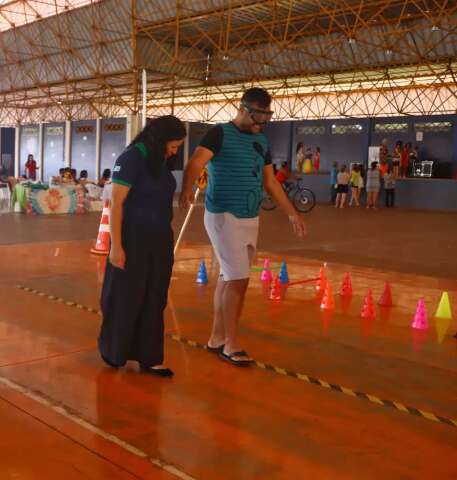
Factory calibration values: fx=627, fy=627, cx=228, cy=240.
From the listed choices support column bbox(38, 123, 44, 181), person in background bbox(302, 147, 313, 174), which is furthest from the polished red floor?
support column bbox(38, 123, 44, 181)

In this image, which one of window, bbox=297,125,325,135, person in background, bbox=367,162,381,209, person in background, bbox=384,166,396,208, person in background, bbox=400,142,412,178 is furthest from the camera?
window, bbox=297,125,325,135

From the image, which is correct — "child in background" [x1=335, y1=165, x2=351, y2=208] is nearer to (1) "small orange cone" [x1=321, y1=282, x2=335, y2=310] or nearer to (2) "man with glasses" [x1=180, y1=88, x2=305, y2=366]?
(1) "small orange cone" [x1=321, y1=282, x2=335, y2=310]

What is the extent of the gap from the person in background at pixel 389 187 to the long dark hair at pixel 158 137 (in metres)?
20.3

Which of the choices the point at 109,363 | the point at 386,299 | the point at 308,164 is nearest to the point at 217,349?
the point at 109,363

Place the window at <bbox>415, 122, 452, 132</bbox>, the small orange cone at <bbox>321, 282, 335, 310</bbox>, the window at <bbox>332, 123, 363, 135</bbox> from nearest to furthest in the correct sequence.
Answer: the small orange cone at <bbox>321, 282, 335, 310</bbox>, the window at <bbox>415, 122, 452, 132</bbox>, the window at <bbox>332, 123, 363, 135</bbox>

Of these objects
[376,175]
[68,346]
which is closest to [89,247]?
[68,346]

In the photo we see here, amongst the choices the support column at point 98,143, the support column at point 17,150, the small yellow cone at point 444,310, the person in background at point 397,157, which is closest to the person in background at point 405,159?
the person in background at point 397,157

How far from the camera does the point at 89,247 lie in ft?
31.0

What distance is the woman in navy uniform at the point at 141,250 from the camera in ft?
11.2

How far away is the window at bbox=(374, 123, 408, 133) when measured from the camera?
2517cm

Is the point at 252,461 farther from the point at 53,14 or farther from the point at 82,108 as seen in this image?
the point at 82,108

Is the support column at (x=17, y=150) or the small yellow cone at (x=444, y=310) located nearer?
the small yellow cone at (x=444, y=310)

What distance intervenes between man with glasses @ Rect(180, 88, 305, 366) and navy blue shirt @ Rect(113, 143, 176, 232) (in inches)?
8.2

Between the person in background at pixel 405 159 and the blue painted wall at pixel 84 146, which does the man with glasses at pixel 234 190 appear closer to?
the person in background at pixel 405 159
